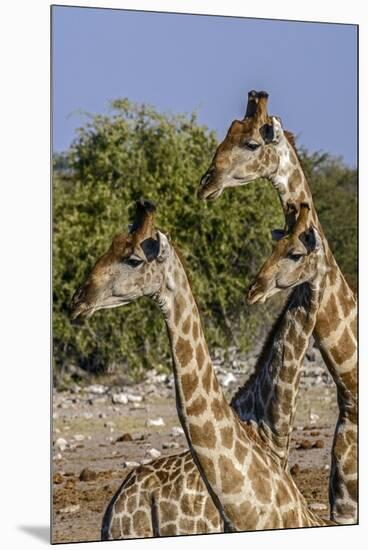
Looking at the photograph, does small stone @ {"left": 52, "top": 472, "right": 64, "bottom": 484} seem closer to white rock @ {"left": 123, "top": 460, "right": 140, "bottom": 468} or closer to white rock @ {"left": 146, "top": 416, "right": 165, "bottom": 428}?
white rock @ {"left": 123, "top": 460, "right": 140, "bottom": 468}

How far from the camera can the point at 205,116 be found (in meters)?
8.11

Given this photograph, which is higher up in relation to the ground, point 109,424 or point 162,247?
point 162,247

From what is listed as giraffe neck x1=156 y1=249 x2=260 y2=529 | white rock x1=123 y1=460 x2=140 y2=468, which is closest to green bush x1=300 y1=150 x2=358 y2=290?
white rock x1=123 y1=460 x2=140 y2=468

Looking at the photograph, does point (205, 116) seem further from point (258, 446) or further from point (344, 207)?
point (258, 446)

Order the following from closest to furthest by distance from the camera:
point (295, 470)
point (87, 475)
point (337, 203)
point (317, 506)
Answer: point (317, 506) → point (295, 470) → point (87, 475) → point (337, 203)

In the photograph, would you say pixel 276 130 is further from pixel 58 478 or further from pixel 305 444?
pixel 305 444

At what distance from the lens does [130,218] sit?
8.59 m

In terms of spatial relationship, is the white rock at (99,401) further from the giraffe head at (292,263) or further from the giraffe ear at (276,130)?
the giraffe head at (292,263)

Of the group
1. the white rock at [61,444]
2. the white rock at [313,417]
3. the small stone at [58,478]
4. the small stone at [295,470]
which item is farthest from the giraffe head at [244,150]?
Answer: the white rock at [313,417]

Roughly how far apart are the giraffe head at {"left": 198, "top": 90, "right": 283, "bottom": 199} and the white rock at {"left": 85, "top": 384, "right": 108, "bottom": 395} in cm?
374

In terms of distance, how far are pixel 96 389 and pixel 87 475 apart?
69.3 inches

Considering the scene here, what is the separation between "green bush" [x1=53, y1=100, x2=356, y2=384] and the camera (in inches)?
333

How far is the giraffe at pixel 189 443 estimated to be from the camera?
4281 millimetres

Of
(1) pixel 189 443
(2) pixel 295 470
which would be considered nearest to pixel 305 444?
(2) pixel 295 470
